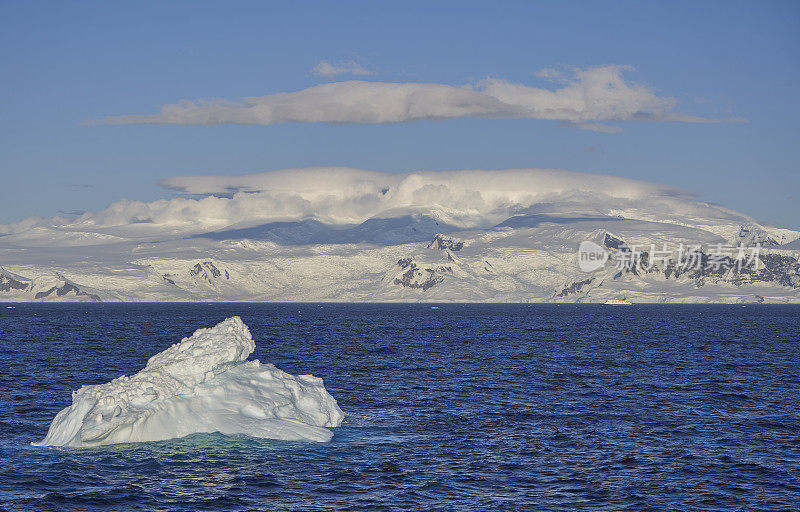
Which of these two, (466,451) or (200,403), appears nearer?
(466,451)

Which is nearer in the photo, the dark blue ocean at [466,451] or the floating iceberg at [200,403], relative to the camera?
the dark blue ocean at [466,451]

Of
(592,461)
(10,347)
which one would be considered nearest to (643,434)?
(592,461)

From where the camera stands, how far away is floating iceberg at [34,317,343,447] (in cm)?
4934

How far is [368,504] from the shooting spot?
39.8 metres

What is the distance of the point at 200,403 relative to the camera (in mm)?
52312

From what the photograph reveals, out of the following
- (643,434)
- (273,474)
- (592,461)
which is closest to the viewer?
(273,474)

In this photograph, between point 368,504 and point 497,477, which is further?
point 497,477

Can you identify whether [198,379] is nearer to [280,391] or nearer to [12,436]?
[280,391]

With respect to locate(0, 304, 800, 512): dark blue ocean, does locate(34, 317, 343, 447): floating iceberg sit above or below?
above

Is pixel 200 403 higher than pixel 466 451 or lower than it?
higher

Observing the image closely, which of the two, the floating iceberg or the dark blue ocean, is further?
the floating iceberg

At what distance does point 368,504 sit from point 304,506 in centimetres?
307

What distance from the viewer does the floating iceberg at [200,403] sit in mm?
49344

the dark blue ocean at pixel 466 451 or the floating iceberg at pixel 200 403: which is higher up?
the floating iceberg at pixel 200 403
